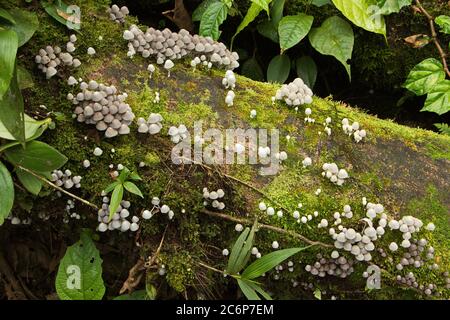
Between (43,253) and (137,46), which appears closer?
(137,46)

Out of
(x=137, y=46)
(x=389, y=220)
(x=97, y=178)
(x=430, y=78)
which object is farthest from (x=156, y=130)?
(x=430, y=78)

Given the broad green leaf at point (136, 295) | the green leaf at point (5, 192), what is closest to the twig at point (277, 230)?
the broad green leaf at point (136, 295)

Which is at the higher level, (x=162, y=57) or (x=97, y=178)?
(x=162, y=57)

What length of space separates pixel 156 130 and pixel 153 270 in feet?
1.95

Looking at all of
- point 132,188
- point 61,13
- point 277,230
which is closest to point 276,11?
point 61,13

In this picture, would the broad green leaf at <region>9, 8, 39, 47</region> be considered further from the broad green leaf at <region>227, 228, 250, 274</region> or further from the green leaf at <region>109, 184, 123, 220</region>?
the broad green leaf at <region>227, 228, 250, 274</region>

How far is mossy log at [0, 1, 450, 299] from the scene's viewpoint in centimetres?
224

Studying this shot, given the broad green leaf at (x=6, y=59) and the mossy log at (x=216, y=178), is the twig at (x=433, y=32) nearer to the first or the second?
the mossy log at (x=216, y=178)

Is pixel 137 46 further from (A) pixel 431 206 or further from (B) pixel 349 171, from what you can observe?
(A) pixel 431 206

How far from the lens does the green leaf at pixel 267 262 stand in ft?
6.81

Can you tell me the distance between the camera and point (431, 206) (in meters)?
2.34

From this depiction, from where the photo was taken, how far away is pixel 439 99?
2.97 m

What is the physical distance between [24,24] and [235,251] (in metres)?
1.26

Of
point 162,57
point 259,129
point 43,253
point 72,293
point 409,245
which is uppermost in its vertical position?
point 162,57
